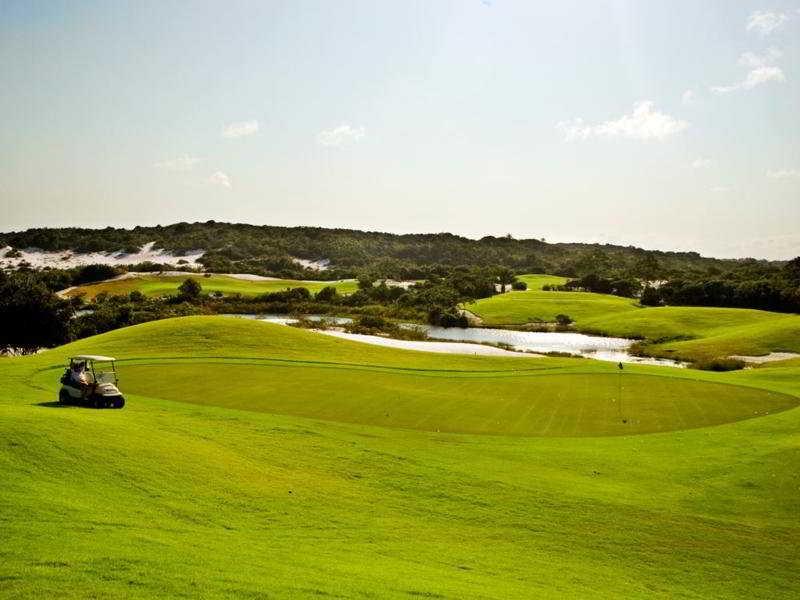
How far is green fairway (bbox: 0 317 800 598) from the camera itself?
1147 centimetres

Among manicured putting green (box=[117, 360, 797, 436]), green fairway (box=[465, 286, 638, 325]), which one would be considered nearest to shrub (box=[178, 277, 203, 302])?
green fairway (box=[465, 286, 638, 325])

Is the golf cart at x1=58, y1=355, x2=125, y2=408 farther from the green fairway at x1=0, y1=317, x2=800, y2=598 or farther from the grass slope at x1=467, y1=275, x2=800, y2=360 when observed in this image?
the grass slope at x1=467, y1=275, x2=800, y2=360

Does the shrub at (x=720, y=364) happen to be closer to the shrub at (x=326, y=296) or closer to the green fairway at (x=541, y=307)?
the green fairway at (x=541, y=307)

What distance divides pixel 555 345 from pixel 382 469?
64546 mm

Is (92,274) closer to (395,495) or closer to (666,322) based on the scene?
(666,322)

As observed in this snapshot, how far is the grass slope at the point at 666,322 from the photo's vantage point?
7381 cm

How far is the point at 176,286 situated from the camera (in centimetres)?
12362

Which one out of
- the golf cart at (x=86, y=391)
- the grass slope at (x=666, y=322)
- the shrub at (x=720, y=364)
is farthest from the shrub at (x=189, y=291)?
the golf cart at (x=86, y=391)

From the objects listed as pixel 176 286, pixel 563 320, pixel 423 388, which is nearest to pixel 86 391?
pixel 423 388

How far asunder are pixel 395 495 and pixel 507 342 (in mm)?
65915

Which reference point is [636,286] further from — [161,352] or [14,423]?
[14,423]

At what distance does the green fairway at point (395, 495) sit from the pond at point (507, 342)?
1296 inches

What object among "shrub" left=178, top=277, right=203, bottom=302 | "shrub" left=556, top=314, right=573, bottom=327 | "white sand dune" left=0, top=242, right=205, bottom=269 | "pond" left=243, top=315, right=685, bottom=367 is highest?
"white sand dune" left=0, top=242, right=205, bottom=269

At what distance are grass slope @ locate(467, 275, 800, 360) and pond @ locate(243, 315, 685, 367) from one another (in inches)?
166
